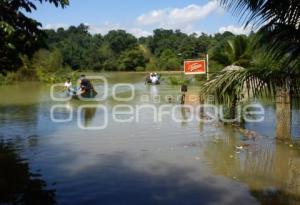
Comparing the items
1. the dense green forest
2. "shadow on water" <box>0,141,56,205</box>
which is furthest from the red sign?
the dense green forest

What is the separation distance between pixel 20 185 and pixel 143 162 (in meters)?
3.14

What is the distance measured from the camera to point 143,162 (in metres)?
11.2

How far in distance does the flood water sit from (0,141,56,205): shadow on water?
2 centimetres

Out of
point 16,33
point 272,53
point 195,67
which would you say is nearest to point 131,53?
point 195,67

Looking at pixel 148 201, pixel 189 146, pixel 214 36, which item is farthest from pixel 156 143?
pixel 214 36

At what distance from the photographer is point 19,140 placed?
13.9m

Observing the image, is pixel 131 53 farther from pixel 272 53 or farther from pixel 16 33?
pixel 272 53

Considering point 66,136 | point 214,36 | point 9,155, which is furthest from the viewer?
point 214,36

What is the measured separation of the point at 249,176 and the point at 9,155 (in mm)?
5920

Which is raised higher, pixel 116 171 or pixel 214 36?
pixel 214 36

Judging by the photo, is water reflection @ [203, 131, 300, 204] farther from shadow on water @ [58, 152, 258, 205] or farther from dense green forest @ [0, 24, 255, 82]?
dense green forest @ [0, 24, 255, 82]

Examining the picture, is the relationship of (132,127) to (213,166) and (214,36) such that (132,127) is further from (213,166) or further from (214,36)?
(214,36)

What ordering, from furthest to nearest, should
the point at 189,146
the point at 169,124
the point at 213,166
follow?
the point at 169,124
the point at 189,146
the point at 213,166

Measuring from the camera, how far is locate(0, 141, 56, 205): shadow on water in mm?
8283
